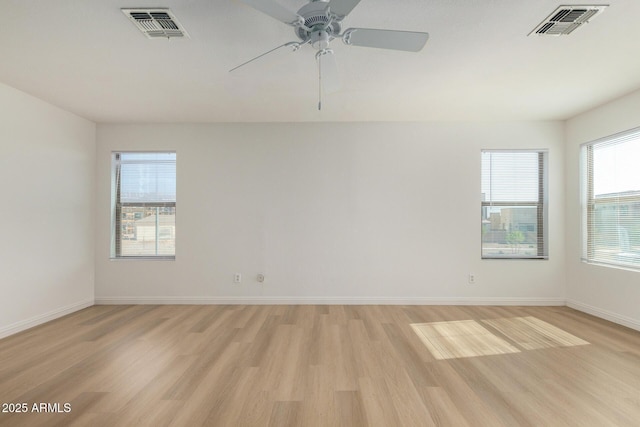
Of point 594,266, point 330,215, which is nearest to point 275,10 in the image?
point 330,215

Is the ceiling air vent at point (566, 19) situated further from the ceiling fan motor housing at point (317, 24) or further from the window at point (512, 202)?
the window at point (512, 202)

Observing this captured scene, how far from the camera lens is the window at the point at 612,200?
3.56 m

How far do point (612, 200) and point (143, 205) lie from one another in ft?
20.4

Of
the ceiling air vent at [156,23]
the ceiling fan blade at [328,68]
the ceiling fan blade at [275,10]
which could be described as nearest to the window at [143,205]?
the ceiling air vent at [156,23]

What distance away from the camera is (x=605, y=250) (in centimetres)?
390

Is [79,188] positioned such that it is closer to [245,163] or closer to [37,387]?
[245,163]

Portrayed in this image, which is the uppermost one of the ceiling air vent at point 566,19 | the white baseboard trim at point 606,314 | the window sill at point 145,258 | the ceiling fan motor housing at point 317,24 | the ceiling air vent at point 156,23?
the ceiling air vent at point 566,19

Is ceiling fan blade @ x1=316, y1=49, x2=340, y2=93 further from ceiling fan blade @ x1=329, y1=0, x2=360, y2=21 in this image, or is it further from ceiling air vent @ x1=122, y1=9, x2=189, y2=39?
ceiling air vent @ x1=122, y1=9, x2=189, y2=39

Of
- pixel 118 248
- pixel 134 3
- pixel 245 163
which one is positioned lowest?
pixel 118 248

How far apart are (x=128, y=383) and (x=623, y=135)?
5531 millimetres

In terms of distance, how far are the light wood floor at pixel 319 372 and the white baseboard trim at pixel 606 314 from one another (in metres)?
0.16

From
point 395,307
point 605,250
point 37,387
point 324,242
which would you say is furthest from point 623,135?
point 37,387

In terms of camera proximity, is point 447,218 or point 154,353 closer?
point 154,353

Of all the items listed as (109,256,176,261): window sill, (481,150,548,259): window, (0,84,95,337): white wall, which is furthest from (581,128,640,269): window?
(0,84,95,337): white wall
